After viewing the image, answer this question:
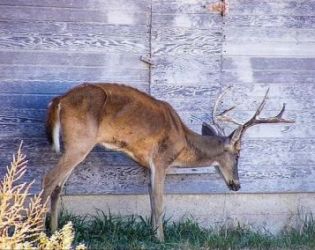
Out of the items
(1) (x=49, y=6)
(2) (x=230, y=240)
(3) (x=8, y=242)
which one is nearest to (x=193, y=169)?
(2) (x=230, y=240)

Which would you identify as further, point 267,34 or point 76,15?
point 267,34

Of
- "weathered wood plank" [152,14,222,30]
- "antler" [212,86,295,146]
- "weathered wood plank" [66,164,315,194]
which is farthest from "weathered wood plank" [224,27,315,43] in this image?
"weathered wood plank" [66,164,315,194]

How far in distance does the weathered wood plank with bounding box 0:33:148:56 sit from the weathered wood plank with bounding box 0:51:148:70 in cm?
5

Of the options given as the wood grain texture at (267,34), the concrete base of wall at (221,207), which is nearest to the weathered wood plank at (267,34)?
the wood grain texture at (267,34)

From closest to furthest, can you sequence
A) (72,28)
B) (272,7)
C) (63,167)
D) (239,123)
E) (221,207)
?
(63,167), (72,28), (239,123), (272,7), (221,207)

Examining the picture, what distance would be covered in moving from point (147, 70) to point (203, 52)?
63 centimetres

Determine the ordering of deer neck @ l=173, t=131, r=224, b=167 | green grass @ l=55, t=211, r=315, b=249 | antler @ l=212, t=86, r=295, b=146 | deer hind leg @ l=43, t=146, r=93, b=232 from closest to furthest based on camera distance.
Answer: deer hind leg @ l=43, t=146, r=93, b=232 → green grass @ l=55, t=211, r=315, b=249 → antler @ l=212, t=86, r=295, b=146 → deer neck @ l=173, t=131, r=224, b=167

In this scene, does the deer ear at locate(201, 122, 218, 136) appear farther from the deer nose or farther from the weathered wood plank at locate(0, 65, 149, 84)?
the weathered wood plank at locate(0, 65, 149, 84)

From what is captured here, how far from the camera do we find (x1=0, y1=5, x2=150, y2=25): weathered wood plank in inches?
338

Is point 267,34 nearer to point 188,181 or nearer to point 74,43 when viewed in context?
point 188,181

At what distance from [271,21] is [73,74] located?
2.20 metres

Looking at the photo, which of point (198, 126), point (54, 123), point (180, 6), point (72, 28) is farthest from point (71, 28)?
point (198, 126)

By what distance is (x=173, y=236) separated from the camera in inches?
350

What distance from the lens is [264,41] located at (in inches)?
366
